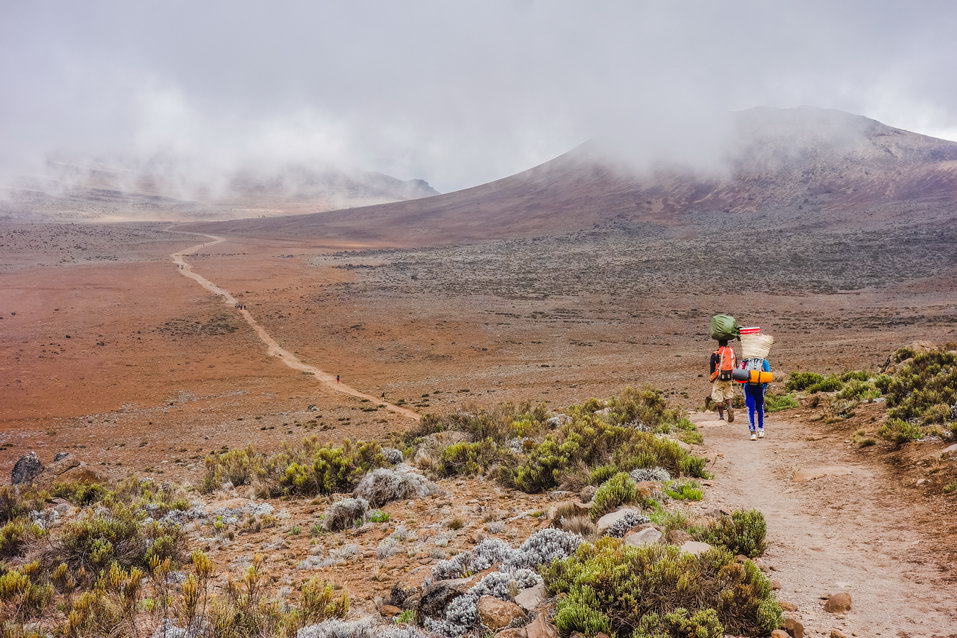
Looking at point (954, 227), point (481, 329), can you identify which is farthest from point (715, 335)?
point (954, 227)

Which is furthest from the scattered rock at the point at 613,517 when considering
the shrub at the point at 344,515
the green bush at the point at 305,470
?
the green bush at the point at 305,470

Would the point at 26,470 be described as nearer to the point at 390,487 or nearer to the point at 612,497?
the point at 390,487

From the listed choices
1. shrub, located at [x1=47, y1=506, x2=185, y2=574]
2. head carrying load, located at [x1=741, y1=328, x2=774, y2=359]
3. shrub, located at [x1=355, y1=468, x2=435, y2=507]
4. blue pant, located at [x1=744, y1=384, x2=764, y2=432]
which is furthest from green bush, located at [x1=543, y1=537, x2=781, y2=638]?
blue pant, located at [x1=744, y1=384, x2=764, y2=432]

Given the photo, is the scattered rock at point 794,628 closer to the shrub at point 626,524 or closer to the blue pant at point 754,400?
the shrub at point 626,524

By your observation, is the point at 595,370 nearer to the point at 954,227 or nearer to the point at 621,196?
the point at 954,227

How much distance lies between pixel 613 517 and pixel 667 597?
1494 millimetres

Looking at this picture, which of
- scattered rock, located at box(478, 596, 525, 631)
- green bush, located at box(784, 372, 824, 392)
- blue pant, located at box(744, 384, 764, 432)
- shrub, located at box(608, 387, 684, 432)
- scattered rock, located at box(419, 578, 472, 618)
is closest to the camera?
scattered rock, located at box(478, 596, 525, 631)

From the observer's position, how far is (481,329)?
3194 cm

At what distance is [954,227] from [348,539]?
6735 centimetres

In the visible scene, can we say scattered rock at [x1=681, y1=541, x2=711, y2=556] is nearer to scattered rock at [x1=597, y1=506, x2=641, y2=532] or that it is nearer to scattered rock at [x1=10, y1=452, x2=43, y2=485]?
scattered rock at [x1=597, y1=506, x2=641, y2=532]

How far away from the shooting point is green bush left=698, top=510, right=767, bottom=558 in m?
3.85

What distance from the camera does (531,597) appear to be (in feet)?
11.6

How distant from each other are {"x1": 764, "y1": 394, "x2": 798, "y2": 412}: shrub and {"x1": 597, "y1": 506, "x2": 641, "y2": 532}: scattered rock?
745 cm

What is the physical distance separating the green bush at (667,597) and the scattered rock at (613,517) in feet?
3.52
